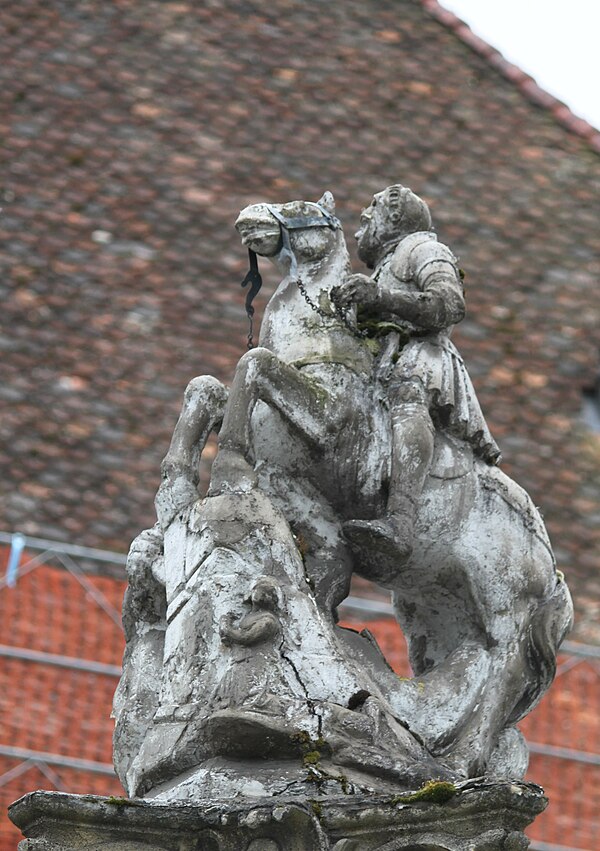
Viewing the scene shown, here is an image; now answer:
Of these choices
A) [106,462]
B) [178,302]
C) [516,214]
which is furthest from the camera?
[516,214]

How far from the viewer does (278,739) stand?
8.91m

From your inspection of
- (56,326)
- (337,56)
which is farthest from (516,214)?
(56,326)

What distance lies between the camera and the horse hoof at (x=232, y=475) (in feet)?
31.5

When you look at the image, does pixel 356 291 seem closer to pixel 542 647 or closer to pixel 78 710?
pixel 542 647

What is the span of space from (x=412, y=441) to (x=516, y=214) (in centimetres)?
2112

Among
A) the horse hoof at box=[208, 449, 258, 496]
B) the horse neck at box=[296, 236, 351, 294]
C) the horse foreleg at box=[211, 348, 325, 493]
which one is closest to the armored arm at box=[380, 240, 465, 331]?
the horse neck at box=[296, 236, 351, 294]

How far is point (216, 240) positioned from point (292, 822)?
20846mm

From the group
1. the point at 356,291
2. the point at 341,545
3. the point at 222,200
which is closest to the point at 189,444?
the point at 341,545

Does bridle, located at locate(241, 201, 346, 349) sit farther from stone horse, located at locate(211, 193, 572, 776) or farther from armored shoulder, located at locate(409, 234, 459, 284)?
armored shoulder, located at locate(409, 234, 459, 284)

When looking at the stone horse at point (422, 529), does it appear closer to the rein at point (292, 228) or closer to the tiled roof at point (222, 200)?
the rein at point (292, 228)

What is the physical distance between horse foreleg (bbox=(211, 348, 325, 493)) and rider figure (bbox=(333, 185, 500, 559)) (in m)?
0.29

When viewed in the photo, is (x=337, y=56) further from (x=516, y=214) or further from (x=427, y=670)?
(x=427, y=670)

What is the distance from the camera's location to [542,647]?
9.91 m

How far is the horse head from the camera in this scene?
10.2 metres
